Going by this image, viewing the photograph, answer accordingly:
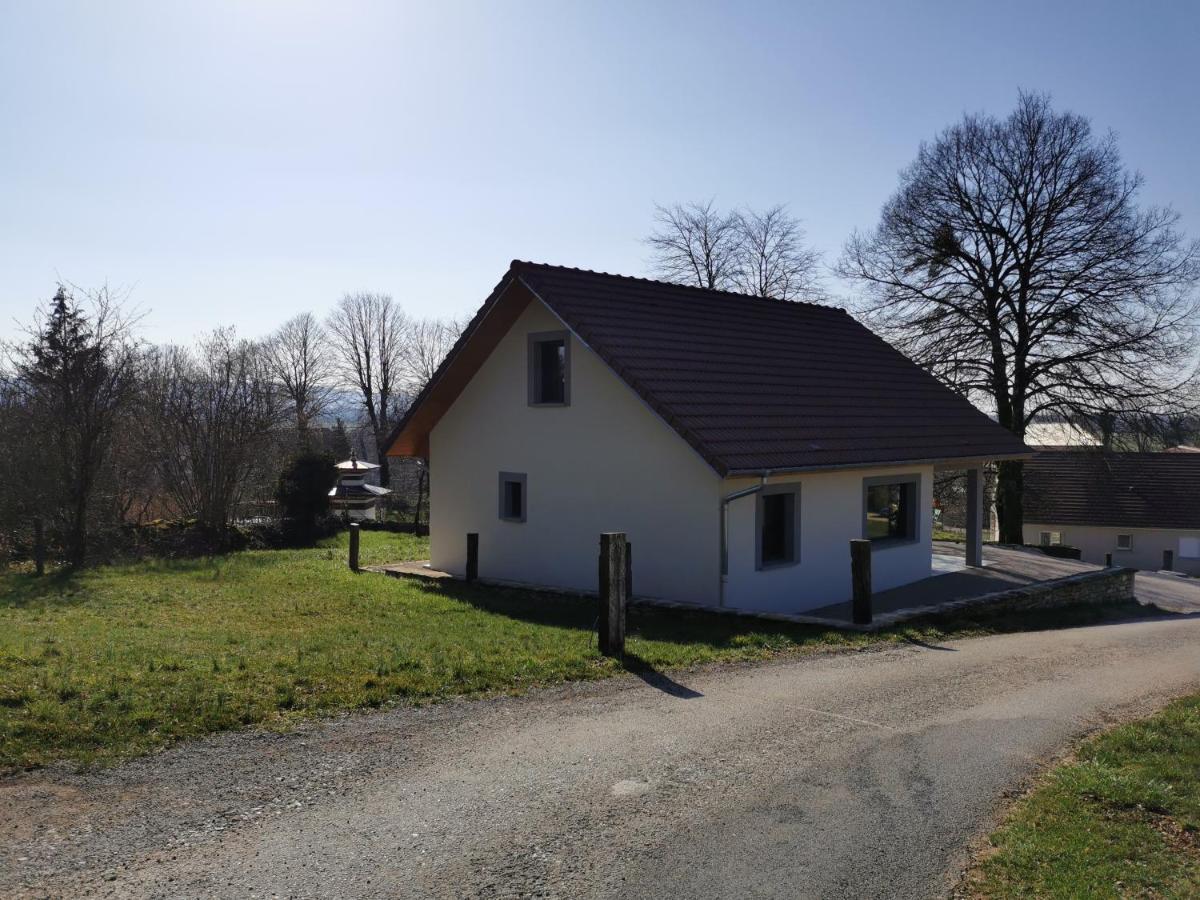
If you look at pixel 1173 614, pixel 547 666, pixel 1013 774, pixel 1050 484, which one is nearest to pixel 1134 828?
pixel 1013 774

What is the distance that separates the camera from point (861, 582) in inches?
517

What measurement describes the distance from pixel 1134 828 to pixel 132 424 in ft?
87.6

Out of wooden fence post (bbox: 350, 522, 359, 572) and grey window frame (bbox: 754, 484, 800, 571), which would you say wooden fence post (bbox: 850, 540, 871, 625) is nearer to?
grey window frame (bbox: 754, 484, 800, 571)

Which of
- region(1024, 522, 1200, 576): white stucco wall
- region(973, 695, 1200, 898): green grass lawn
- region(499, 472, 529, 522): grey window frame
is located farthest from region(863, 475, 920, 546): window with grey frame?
region(1024, 522, 1200, 576): white stucco wall

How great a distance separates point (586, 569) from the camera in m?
16.8

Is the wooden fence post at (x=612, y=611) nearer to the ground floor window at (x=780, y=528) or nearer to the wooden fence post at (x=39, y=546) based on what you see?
the ground floor window at (x=780, y=528)

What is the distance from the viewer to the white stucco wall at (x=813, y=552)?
14969 mm

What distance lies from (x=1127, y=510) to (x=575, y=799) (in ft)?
153

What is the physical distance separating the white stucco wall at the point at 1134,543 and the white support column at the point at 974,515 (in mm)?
27046

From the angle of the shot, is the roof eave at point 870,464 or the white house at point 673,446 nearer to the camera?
the roof eave at point 870,464

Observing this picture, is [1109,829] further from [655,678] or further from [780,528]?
[780,528]

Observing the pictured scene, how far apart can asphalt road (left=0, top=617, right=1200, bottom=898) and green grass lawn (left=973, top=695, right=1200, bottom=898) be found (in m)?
0.26

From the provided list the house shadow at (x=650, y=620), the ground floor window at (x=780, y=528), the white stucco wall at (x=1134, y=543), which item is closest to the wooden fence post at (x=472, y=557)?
the house shadow at (x=650, y=620)

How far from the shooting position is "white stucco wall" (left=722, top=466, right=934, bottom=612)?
14969 mm
